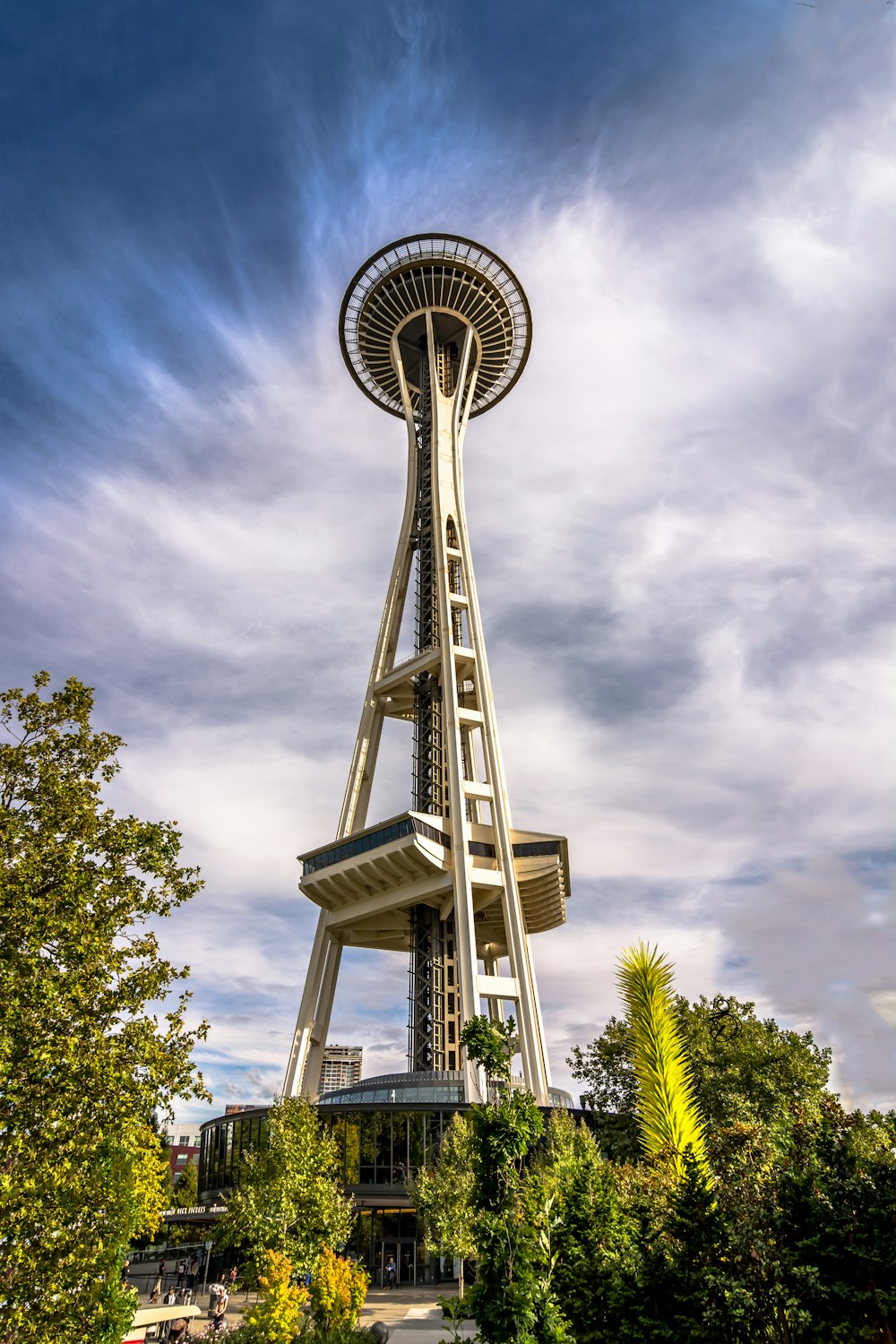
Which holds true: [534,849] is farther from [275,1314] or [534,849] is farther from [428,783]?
[275,1314]

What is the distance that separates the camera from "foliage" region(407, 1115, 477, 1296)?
101 feet

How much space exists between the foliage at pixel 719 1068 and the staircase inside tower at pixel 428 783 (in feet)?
26.1

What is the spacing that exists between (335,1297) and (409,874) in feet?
89.9

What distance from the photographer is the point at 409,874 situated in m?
49.0

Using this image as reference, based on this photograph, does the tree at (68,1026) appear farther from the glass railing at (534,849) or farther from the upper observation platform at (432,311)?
the upper observation platform at (432,311)

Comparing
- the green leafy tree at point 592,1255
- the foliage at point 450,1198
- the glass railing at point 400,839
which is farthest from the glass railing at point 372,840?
the green leafy tree at point 592,1255

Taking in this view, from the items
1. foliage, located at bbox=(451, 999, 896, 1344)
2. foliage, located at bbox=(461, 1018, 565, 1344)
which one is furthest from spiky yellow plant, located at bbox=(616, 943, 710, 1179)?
foliage, located at bbox=(461, 1018, 565, 1344)

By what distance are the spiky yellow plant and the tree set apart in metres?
6.85

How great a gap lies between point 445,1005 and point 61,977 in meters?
42.4

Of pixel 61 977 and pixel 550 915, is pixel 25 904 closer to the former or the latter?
pixel 61 977

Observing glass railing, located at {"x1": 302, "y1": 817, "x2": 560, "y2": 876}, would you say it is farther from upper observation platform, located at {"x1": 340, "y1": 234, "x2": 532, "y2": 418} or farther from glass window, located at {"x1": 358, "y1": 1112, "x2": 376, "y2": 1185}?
upper observation platform, located at {"x1": 340, "y1": 234, "x2": 532, "y2": 418}

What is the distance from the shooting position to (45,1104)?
35.6ft

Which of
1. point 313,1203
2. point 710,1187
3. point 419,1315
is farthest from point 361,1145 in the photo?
point 710,1187

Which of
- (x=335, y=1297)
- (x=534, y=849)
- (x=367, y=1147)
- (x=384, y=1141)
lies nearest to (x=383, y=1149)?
(x=384, y=1141)
